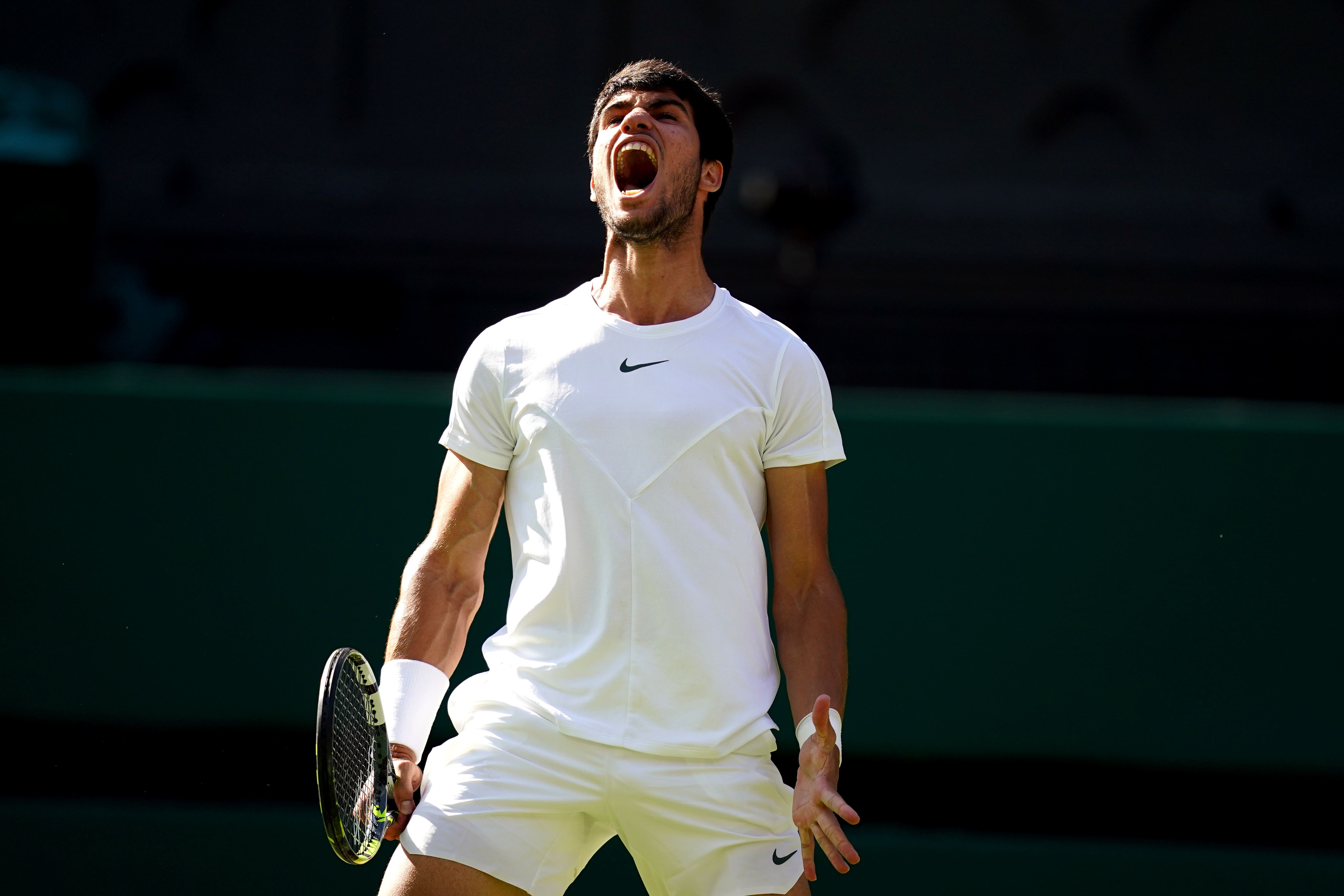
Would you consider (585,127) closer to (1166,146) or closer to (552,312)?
(1166,146)

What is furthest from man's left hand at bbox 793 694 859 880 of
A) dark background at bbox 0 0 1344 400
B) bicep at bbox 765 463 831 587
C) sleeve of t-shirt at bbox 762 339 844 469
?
dark background at bbox 0 0 1344 400

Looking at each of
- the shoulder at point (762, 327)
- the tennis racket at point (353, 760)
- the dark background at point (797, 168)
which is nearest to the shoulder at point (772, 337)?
the shoulder at point (762, 327)

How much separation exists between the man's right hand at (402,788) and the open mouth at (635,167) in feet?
3.81

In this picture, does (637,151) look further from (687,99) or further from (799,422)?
(799,422)

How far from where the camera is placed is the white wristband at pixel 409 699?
260 cm

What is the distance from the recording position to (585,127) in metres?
10.2

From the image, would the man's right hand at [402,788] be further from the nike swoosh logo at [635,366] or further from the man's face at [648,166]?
the man's face at [648,166]

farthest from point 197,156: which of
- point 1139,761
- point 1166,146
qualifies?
point 1139,761

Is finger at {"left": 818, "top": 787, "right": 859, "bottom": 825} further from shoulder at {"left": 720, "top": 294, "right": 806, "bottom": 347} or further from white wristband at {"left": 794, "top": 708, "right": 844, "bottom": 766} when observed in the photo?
shoulder at {"left": 720, "top": 294, "right": 806, "bottom": 347}

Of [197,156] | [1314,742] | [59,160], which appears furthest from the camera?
[197,156]

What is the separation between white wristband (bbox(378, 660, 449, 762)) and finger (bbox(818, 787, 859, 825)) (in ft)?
2.46

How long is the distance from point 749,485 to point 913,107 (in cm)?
840

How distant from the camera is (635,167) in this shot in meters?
2.78

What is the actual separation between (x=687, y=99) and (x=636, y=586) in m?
1.00
